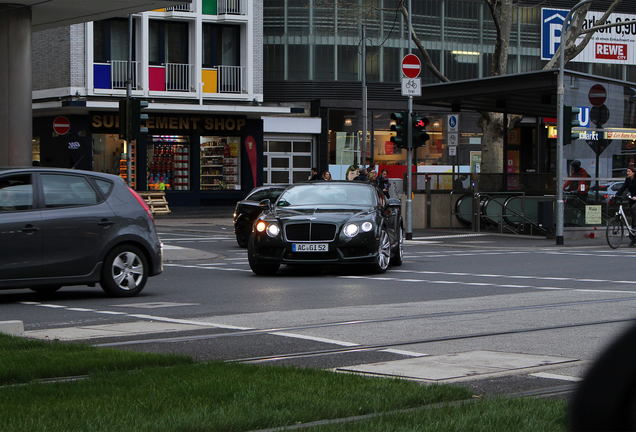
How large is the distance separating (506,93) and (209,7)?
1751cm

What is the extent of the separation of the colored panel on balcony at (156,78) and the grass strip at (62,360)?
3339cm

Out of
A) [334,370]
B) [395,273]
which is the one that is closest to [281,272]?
[395,273]

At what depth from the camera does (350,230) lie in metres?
14.6

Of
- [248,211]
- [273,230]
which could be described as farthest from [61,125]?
[273,230]

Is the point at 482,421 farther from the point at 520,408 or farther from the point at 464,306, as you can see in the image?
the point at 464,306

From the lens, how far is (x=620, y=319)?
9461mm

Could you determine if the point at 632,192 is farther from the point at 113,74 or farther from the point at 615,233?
the point at 113,74

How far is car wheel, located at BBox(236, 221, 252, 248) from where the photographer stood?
72.0 feet

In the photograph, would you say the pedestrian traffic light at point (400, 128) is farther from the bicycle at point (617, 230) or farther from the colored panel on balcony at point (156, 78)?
the colored panel on balcony at point (156, 78)

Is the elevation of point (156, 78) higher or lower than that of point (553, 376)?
higher

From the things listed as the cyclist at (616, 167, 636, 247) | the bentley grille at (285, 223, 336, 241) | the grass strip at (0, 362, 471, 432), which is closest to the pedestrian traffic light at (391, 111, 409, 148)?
the cyclist at (616, 167, 636, 247)

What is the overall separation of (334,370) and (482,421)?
1993mm

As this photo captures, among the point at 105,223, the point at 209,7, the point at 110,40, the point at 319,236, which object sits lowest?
the point at 319,236

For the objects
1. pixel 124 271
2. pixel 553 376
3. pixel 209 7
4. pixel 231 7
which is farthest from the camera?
pixel 231 7
